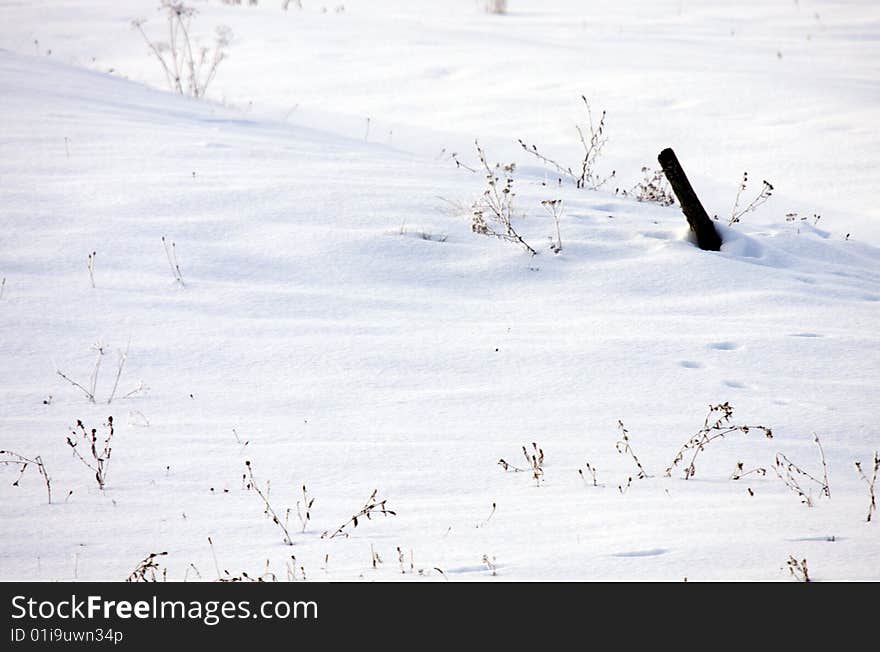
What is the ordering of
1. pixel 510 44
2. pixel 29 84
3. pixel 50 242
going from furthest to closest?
pixel 510 44 → pixel 29 84 → pixel 50 242

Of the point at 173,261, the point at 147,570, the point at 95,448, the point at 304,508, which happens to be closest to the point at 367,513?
the point at 304,508

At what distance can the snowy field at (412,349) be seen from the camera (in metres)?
2.63

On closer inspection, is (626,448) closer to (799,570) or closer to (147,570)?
(799,570)

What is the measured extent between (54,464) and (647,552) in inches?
82.7

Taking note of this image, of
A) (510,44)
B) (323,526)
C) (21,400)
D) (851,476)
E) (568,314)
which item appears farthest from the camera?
(510,44)

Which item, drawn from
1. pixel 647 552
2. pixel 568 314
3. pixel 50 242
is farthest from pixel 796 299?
pixel 50 242

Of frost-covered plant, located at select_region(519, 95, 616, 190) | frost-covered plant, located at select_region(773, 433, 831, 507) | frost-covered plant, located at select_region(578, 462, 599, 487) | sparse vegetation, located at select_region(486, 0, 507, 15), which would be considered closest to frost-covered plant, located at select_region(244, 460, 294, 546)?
frost-covered plant, located at select_region(578, 462, 599, 487)

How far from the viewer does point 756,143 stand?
8.89 m

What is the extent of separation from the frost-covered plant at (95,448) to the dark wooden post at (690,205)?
3.64 m

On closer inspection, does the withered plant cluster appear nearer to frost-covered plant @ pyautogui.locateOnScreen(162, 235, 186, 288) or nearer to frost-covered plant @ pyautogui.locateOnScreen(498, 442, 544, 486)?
frost-covered plant @ pyautogui.locateOnScreen(498, 442, 544, 486)

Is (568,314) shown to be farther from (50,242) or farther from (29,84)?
(29,84)

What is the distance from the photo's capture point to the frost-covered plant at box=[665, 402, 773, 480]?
121 inches

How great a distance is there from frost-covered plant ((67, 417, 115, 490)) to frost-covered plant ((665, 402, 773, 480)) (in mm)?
1994

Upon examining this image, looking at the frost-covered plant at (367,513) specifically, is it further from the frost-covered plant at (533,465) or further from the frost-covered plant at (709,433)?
the frost-covered plant at (709,433)
